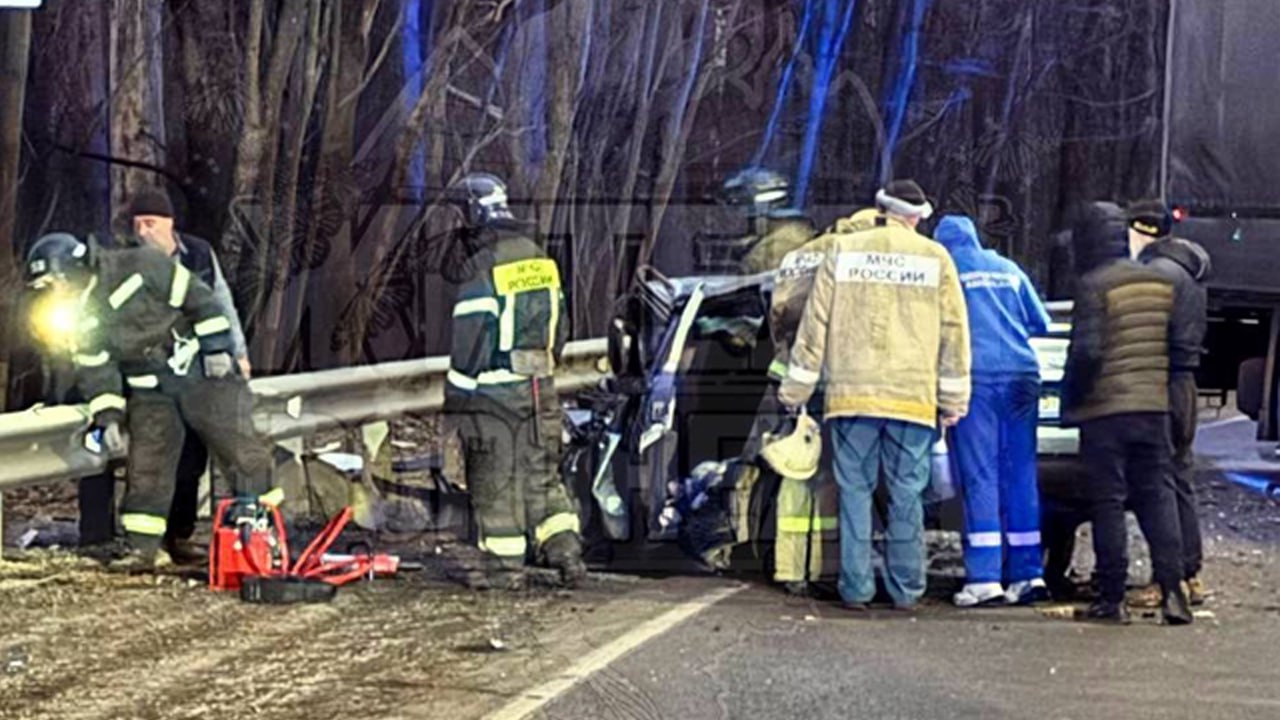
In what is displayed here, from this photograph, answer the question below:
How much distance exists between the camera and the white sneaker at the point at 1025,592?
8273 mm

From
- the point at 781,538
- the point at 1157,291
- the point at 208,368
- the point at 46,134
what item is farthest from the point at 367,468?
the point at 46,134

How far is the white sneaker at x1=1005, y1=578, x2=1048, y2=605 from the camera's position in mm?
8273

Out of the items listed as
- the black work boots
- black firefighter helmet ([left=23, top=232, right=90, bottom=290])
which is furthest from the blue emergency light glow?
black firefighter helmet ([left=23, top=232, right=90, bottom=290])

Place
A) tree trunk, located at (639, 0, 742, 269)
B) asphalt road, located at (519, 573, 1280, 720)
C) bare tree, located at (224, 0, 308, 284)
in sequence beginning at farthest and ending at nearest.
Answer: tree trunk, located at (639, 0, 742, 269) → bare tree, located at (224, 0, 308, 284) → asphalt road, located at (519, 573, 1280, 720)

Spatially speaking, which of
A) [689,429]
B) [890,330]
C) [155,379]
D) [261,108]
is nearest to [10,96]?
[155,379]

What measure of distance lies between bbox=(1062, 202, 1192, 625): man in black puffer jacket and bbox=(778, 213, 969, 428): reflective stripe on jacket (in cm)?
54

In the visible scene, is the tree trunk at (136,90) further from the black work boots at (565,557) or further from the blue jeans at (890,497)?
the blue jeans at (890,497)

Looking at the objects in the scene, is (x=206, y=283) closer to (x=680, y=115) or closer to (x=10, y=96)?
(x=10, y=96)

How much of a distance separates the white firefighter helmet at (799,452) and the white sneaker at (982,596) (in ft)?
2.72

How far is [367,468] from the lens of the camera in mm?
9836

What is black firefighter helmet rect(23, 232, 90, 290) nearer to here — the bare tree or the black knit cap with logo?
the black knit cap with logo

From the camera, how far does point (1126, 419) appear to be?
307 inches

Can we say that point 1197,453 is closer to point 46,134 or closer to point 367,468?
point 367,468

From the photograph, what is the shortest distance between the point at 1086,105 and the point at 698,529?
1787cm
